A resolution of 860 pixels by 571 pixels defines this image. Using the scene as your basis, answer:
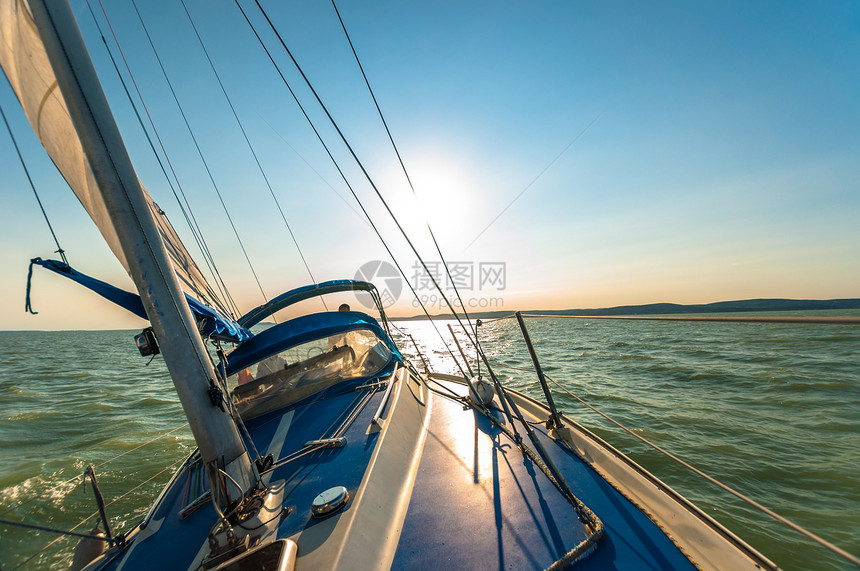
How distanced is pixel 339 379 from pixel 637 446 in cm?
519

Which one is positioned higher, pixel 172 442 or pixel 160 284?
pixel 160 284

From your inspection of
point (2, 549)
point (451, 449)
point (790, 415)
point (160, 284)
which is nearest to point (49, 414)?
point (2, 549)

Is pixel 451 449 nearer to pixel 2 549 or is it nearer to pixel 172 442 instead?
pixel 2 549

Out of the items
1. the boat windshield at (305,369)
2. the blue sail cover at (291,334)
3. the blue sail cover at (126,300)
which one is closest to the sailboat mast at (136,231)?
the blue sail cover at (126,300)

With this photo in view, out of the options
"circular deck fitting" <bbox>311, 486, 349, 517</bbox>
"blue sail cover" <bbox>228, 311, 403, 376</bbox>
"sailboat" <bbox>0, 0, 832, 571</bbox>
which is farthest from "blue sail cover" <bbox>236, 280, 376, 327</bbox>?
"circular deck fitting" <bbox>311, 486, 349, 517</bbox>

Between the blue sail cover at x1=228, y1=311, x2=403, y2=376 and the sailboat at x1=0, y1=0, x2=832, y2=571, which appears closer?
the sailboat at x1=0, y1=0, x2=832, y2=571

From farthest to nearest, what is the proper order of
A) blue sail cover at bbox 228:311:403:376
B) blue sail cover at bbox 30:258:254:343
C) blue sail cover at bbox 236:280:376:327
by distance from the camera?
blue sail cover at bbox 236:280:376:327 < blue sail cover at bbox 228:311:403:376 < blue sail cover at bbox 30:258:254:343

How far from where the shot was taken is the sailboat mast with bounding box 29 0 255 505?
7.25 ft

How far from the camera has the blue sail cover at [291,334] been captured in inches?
180

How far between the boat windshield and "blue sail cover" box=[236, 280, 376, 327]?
1.43m

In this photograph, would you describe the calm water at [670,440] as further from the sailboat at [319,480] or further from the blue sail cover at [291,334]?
the blue sail cover at [291,334]

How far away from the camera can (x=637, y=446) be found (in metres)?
5.51

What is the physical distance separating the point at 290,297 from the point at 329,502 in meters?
4.64

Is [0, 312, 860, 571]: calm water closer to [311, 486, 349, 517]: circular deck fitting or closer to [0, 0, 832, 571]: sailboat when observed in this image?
[0, 0, 832, 571]: sailboat
